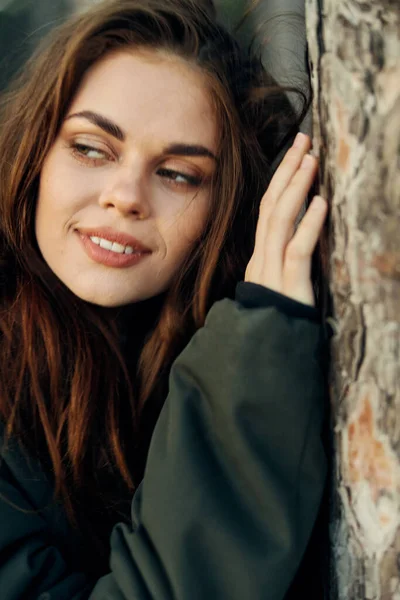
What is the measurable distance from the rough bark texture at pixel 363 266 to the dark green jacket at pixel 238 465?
2.4 inches

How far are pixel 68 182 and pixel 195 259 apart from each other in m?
0.41

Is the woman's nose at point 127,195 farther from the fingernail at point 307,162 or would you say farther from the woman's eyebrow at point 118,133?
the fingernail at point 307,162

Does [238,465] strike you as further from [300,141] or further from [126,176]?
[126,176]

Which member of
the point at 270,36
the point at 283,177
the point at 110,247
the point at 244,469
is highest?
the point at 270,36

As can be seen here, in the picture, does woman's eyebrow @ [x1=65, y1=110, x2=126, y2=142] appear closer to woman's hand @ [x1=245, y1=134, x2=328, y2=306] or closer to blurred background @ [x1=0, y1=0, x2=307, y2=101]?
woman's hand @ [x1=245, y1=134, x2=328, y2=306]

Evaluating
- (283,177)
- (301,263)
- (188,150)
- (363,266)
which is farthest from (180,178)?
(363,266)

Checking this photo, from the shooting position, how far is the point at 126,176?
1661 mm

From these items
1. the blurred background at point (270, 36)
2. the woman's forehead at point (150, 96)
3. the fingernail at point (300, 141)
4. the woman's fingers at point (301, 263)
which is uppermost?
the blurred background at point (270, 36)

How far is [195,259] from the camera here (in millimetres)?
1907

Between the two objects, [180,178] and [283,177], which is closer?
[283,177]

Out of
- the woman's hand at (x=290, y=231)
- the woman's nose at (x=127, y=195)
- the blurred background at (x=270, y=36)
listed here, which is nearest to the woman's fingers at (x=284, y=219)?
the woman's hand at (x=290, y=231)

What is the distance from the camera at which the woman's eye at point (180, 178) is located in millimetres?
1723

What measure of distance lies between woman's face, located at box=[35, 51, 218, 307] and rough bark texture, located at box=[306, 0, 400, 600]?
59 centimetres

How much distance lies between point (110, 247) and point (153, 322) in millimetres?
446
